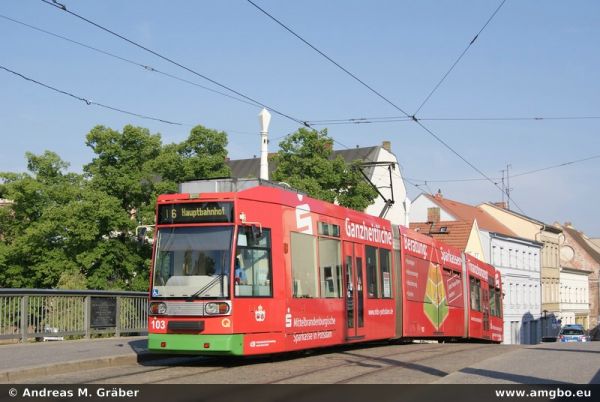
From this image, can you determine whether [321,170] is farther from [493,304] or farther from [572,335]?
[572,335]

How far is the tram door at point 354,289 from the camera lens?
1705 centimetres

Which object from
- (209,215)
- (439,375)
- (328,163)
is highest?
(328,163)

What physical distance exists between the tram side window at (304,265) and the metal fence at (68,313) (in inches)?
262

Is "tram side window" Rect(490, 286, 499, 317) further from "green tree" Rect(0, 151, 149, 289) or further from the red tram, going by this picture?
"green tree" Rect(0, 151, 149, 289)

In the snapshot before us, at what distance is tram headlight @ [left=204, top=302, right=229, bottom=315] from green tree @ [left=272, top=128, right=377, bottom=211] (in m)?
31.3

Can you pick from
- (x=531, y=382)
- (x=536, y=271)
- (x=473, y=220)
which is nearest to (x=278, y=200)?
(x=531, y=382)

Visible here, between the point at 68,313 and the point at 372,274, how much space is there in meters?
7.26

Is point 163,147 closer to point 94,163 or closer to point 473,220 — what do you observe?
point 94,163

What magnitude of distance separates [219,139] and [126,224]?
668cm

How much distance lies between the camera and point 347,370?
43.8 feet

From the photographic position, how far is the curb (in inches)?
464

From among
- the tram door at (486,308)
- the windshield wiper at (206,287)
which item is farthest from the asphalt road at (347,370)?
the tram door at (486,308)

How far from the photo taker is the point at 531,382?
10.7 m

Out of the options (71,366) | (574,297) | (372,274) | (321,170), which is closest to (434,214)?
(321,170)
